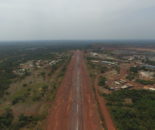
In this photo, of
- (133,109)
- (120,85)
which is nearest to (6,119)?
(133,109)

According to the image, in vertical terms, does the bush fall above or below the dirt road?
below

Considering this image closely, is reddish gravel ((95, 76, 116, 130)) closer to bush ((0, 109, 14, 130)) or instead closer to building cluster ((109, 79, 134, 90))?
building cluster ((109, 79, 134, 90))

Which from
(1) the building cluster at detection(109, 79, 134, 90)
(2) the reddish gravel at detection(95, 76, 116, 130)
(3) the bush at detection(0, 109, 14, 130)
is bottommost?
(3) the bush at detection(0, 109, 14, 130)

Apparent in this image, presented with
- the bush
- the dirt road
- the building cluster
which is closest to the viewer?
the dirt road

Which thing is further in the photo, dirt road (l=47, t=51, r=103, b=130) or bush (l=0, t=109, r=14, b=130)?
bush (l=0, t=109, r=14, b=130)

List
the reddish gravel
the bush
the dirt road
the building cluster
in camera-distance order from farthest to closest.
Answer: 1. the building cluster
2. the bush
3. the dirt road
4. the reddish gravel

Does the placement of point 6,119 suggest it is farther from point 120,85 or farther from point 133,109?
point 120,85

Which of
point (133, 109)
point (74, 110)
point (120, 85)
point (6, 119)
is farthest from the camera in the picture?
point (120, 85)

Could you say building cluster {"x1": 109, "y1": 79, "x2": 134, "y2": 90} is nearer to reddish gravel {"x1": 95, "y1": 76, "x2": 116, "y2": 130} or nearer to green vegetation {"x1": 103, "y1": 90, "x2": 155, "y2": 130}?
green vegetation {"x1": 103, "y1": 90, "x2": 155, "y2": 130}

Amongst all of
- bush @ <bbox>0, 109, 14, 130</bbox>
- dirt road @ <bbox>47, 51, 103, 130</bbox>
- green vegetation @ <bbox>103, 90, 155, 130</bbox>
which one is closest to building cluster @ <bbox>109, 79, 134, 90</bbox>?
green vegetation @ <bbox>103, 90, 155, 130</bbox>
